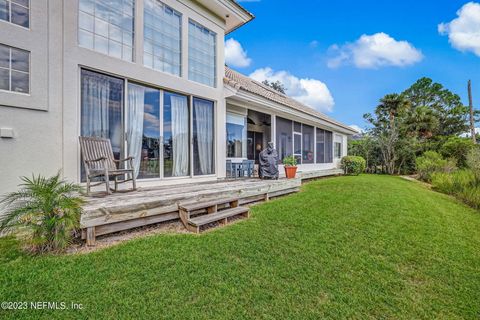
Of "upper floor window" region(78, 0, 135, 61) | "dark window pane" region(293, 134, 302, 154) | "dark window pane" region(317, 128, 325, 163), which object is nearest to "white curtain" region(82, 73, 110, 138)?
"upper floor window" region(78, 0, 135, 61)

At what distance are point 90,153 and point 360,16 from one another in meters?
16.4

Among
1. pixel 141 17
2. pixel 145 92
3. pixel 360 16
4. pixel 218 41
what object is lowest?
pixel 145 92

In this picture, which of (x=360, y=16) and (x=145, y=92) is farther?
(x=360, y=16)

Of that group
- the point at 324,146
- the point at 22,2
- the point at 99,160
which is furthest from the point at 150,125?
the point at 324,146

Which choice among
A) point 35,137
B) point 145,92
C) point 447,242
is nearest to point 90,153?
point 35,137

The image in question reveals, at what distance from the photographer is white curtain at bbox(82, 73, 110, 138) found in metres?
4.36

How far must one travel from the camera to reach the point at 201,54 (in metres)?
6.65

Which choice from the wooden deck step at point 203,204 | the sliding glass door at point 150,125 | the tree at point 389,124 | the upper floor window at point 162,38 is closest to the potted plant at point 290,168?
the sliding glass door at point 150,125

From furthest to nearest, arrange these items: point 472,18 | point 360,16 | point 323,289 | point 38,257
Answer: point 472,18 → point 360,16 → point 38,257 → point 323,289

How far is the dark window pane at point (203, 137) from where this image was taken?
20.9 feet

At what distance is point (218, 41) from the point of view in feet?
23.5

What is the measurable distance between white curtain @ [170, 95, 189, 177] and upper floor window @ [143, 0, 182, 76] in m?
0.77

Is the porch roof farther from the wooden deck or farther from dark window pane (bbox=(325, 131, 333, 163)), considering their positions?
the wooden deck

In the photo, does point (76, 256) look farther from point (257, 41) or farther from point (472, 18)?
point (472, 18)
